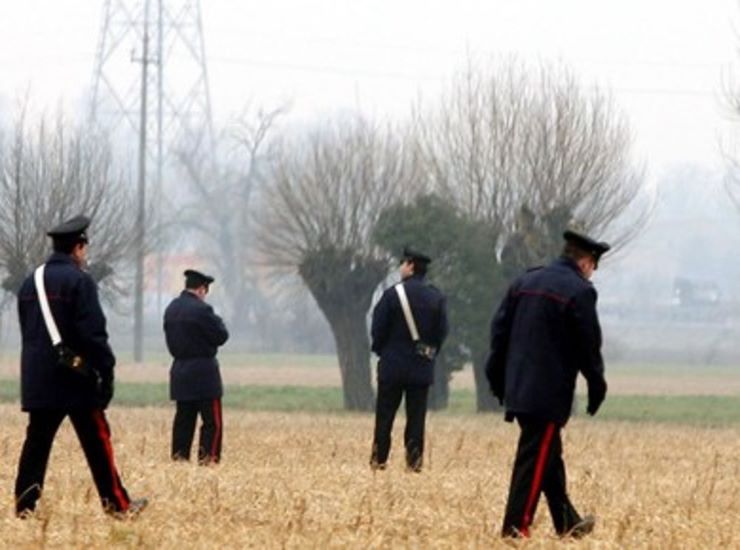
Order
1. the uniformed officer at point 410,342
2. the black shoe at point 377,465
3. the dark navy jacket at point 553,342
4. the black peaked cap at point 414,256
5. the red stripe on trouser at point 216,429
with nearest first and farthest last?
the dark navy jacket at point 553,342
the black shoe at point 377,465
the black peaked cap at point 414,256
the uniformed officer at point 410,342
the red stripe on trouser at point 216,429

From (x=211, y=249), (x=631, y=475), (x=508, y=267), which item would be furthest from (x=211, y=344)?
(x=211, y=249)

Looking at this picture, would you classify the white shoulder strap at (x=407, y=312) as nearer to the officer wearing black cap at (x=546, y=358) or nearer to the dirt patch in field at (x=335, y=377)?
the officer wearing black cap at (x=546, y=358)

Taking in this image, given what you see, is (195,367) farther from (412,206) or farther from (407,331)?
(412,206)

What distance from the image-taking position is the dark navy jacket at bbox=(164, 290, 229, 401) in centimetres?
2108

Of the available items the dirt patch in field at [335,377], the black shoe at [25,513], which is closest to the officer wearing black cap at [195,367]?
the black shoe at [25,513]

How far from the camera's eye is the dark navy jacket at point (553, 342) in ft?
44.2

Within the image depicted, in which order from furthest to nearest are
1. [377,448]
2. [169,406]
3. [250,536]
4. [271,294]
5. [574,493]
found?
[271,294] < [169,406] < [377,448] < [574,493] < [250,536]

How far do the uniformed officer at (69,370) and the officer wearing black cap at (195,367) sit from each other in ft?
21.6

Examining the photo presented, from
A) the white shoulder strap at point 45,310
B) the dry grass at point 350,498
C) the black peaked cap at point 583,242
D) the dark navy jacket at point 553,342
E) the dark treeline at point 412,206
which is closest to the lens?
the dry grass at point 350,498

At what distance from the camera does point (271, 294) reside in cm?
10812

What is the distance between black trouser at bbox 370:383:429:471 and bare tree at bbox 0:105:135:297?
86.8 feet

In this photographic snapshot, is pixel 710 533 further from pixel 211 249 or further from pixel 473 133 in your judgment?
pixel 211 249

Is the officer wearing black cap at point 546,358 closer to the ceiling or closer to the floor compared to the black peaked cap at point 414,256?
closer to the floor

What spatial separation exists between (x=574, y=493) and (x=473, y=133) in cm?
3258
